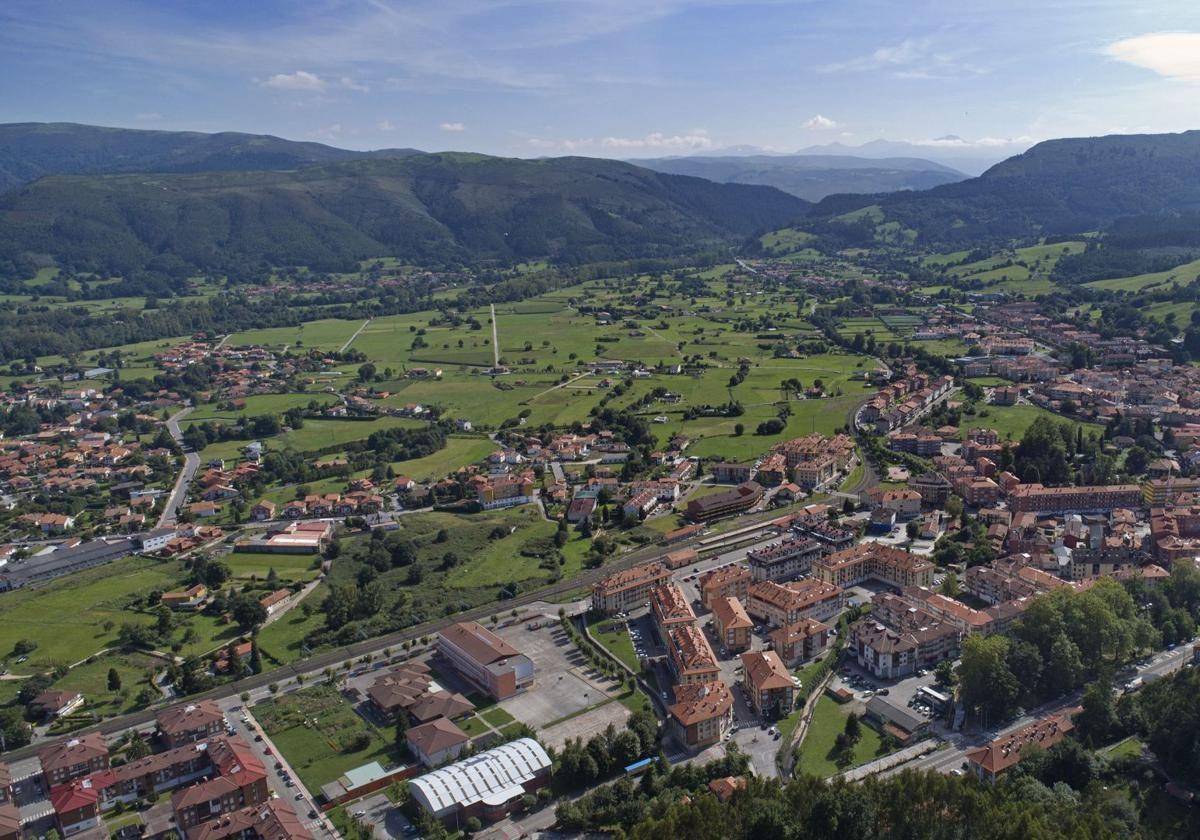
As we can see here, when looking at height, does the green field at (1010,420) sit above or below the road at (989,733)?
above

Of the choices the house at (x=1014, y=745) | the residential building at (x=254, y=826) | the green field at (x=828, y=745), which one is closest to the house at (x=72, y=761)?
the residential building at (x=254, y=826)

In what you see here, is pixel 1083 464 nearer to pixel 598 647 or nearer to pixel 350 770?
pixel 598 647

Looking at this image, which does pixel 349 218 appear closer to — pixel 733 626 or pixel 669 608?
pixel 669 608

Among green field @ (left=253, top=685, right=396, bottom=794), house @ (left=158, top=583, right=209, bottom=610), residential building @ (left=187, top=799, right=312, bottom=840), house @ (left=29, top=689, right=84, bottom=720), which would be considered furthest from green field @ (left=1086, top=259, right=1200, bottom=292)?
house @ (left=29, top=689, right=84, bottom=720)

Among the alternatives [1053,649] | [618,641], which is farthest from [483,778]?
[1053,649]

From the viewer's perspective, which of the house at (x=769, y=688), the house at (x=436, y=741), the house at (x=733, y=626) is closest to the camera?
the house at (x=436, y=741)

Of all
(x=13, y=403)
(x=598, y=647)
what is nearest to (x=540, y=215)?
(x=13, y=403)

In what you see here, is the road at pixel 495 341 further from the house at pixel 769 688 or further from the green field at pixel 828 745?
the green field at pixel 828 745
